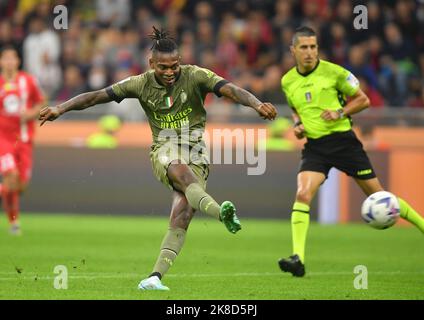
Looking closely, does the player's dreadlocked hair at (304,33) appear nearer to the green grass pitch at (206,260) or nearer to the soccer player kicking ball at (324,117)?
the soccer player kicking ball at (324,117)

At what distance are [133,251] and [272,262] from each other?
194 cm

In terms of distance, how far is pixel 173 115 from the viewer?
9008 mm

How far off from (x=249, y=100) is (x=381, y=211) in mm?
2121

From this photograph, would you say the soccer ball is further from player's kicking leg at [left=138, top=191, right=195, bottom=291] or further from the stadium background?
the stadium background

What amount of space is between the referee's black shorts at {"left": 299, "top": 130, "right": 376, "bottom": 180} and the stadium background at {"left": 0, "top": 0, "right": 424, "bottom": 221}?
6.21m

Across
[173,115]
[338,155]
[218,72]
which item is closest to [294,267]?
[338,155]

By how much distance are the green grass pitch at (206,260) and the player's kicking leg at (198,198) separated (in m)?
0.67

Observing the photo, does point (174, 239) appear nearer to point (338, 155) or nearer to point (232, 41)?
point (338, 155)

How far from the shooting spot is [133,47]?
1961cm

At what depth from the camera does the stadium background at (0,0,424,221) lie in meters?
17.4

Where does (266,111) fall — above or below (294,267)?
above

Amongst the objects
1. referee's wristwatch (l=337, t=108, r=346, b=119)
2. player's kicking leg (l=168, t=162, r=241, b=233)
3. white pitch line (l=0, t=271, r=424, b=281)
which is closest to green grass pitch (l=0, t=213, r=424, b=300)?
white pitch line (l=0, t=271, r=424, b=281)
